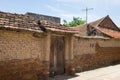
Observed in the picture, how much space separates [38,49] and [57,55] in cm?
203

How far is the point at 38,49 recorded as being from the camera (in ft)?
35.6

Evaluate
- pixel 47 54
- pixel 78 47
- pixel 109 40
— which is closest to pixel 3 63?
pixel 47 54

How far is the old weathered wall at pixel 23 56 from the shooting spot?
9195mm

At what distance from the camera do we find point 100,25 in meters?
27.3

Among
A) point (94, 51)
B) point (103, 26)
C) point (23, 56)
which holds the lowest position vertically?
point (94, 51)

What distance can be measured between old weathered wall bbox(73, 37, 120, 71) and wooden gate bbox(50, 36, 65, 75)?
137cm

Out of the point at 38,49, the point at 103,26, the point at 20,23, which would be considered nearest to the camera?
the point at 20,23

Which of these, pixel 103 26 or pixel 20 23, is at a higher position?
pixel 103 26

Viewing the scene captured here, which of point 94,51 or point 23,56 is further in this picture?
point 94,51

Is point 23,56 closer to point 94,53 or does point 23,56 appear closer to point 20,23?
point 20,23

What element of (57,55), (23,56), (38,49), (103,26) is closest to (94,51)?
(57,55)

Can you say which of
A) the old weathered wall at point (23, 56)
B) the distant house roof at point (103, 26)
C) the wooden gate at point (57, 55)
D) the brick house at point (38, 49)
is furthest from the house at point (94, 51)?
the distant house roof at point (103, 26)

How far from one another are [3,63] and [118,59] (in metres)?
14.1

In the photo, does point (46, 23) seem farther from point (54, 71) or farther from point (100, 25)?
point (100, 25)
